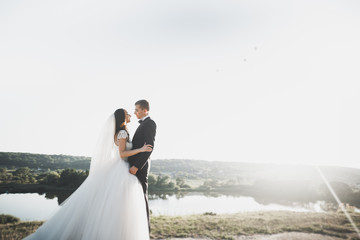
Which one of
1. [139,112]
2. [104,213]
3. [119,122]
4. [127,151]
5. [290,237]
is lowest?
[290,237]

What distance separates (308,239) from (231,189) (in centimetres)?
5525

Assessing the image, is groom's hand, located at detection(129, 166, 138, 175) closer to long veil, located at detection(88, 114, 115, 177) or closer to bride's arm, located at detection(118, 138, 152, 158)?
bride's arm, located at detection(118, 138, 152, 158)

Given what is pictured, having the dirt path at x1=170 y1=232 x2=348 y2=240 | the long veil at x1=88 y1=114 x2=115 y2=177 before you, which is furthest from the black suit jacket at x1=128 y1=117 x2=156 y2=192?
the dirt path at x1=170 y1=232 x2=348 y2=240

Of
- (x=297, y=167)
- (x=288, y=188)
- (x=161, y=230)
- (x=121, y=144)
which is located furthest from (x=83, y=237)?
(x=297, y=167)

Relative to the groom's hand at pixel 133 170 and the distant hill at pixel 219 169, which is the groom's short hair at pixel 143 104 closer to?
the groom's hand at pixel 133 170

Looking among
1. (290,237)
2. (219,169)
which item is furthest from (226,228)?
(219,169)

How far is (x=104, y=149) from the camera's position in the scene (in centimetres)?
349

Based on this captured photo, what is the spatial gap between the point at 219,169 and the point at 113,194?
134 metres

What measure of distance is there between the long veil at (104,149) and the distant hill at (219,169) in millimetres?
55013

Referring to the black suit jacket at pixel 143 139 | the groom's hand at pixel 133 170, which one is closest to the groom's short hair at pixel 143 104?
the black suit jacket at pixel 143 139

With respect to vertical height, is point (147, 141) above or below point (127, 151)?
above

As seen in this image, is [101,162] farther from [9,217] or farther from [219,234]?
[9,217]

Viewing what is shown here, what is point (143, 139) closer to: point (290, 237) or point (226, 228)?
point (226, 228)

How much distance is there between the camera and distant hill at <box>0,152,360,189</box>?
54.2 meters
